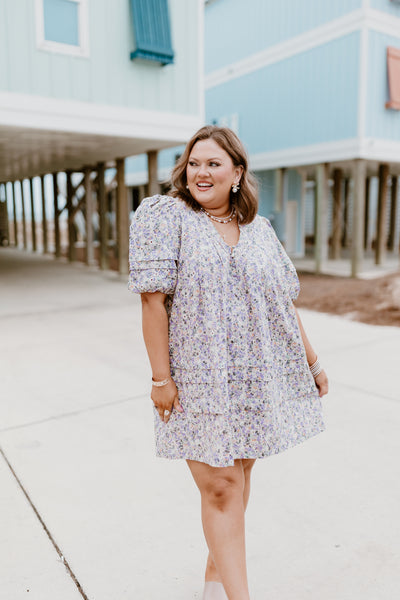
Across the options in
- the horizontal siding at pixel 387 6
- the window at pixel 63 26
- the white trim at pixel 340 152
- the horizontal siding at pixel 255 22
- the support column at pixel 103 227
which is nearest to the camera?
the window at pixel 63 26

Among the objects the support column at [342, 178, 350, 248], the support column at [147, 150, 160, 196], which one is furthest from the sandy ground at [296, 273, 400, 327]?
the support column at [342, 178, 350, 248]

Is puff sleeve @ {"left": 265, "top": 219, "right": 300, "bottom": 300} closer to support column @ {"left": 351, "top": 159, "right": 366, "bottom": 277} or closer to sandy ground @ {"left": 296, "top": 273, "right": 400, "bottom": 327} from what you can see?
sandy ground @ {"left": 296, "top": 273, "right": 400, "bottom": 327}

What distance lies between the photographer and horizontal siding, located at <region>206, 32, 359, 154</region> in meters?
11.7

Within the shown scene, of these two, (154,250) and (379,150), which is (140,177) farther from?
(154,250)

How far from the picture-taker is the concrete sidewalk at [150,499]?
2127mm

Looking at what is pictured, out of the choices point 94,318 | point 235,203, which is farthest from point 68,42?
point 235,203

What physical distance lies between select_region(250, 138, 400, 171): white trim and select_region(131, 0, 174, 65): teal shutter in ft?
15.7

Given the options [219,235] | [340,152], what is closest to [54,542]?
[219,235]

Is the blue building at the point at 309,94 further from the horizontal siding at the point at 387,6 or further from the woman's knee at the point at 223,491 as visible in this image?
the woman's knee at the point at 223,491

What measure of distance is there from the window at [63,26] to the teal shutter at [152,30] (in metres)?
0.77

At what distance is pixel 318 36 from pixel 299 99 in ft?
4.63

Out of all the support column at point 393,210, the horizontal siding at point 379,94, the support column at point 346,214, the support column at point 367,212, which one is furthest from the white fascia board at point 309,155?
the support column at point 346,214

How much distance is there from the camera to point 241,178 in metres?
2.03

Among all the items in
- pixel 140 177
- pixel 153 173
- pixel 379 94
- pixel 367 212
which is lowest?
pixel 367 212
